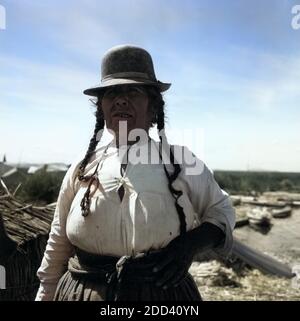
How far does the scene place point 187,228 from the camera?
1.95 meters

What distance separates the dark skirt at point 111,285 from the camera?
1.88 metres

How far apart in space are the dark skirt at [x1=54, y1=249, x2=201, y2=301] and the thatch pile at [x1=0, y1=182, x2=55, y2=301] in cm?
94

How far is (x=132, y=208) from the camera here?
1.89m

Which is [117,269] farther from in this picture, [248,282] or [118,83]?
[248,282]

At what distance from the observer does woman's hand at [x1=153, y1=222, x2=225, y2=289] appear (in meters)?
1.85

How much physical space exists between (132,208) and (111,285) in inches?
13.2

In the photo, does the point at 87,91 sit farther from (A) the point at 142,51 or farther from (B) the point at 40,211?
(B) the point at 40,211

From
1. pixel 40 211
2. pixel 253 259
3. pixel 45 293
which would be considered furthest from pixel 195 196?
pixel 253 259
